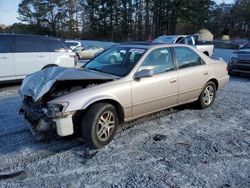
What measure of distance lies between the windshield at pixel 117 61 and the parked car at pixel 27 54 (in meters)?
3.79

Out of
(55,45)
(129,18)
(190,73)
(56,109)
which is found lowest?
(56,109)

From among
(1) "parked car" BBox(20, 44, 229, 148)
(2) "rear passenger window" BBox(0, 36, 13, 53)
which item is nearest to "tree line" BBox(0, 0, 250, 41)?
(2) "rear passenger window" BBox(0, 36, 13, 53)

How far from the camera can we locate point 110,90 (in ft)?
13.8

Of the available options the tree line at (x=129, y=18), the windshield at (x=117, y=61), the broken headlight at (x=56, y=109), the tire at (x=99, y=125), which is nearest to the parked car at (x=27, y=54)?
the windshield at (x=117, y=61)

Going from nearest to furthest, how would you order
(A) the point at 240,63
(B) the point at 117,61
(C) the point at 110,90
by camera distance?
(C) the point at 110,90, (B) the point at 117,61, (A) the point at 240,63

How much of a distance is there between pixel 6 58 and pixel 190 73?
5.51m

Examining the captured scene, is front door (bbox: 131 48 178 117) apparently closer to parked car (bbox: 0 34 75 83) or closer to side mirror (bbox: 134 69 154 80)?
side mirror (bbox: 134 69 154 80)

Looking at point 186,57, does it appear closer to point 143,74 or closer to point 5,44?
point 143,74

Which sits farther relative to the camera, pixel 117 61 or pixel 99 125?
pixel 117 61

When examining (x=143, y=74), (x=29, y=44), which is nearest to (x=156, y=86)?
(x=143, y=74)

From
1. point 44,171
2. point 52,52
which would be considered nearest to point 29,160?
point 44,171

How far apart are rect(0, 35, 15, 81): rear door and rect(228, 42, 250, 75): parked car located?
805cm

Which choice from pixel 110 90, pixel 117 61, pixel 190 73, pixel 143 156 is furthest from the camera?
pixel 190 73

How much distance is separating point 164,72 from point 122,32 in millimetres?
49315
